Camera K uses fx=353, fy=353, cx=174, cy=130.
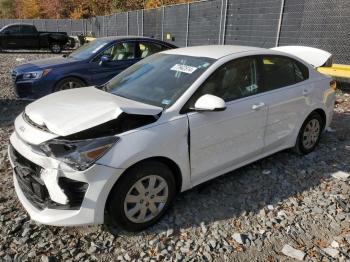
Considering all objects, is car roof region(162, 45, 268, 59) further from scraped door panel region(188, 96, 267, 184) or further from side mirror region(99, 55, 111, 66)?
side mirror region(99, 55, 111, 66)

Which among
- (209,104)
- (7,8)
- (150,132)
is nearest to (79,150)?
(150,132)

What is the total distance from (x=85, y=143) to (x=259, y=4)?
34.0ft

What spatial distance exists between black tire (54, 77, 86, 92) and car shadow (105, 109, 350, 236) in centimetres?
455

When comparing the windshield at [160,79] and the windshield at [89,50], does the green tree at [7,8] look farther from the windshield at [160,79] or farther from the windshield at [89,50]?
the windshield at [160,79]

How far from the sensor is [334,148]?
5.43 m

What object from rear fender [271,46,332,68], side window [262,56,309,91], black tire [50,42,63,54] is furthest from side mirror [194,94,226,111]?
black tire [50,42,63,54]

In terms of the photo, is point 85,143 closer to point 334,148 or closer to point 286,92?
point 286,92

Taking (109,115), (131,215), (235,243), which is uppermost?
(109,115)

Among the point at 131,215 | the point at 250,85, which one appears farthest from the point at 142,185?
the point at 250,85

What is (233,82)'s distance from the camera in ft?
12.9

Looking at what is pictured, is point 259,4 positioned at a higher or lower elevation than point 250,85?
higher

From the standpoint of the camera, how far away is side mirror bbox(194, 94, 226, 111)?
3341mm

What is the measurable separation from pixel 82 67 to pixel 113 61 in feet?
2.33

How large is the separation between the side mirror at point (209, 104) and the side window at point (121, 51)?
5.06 m
